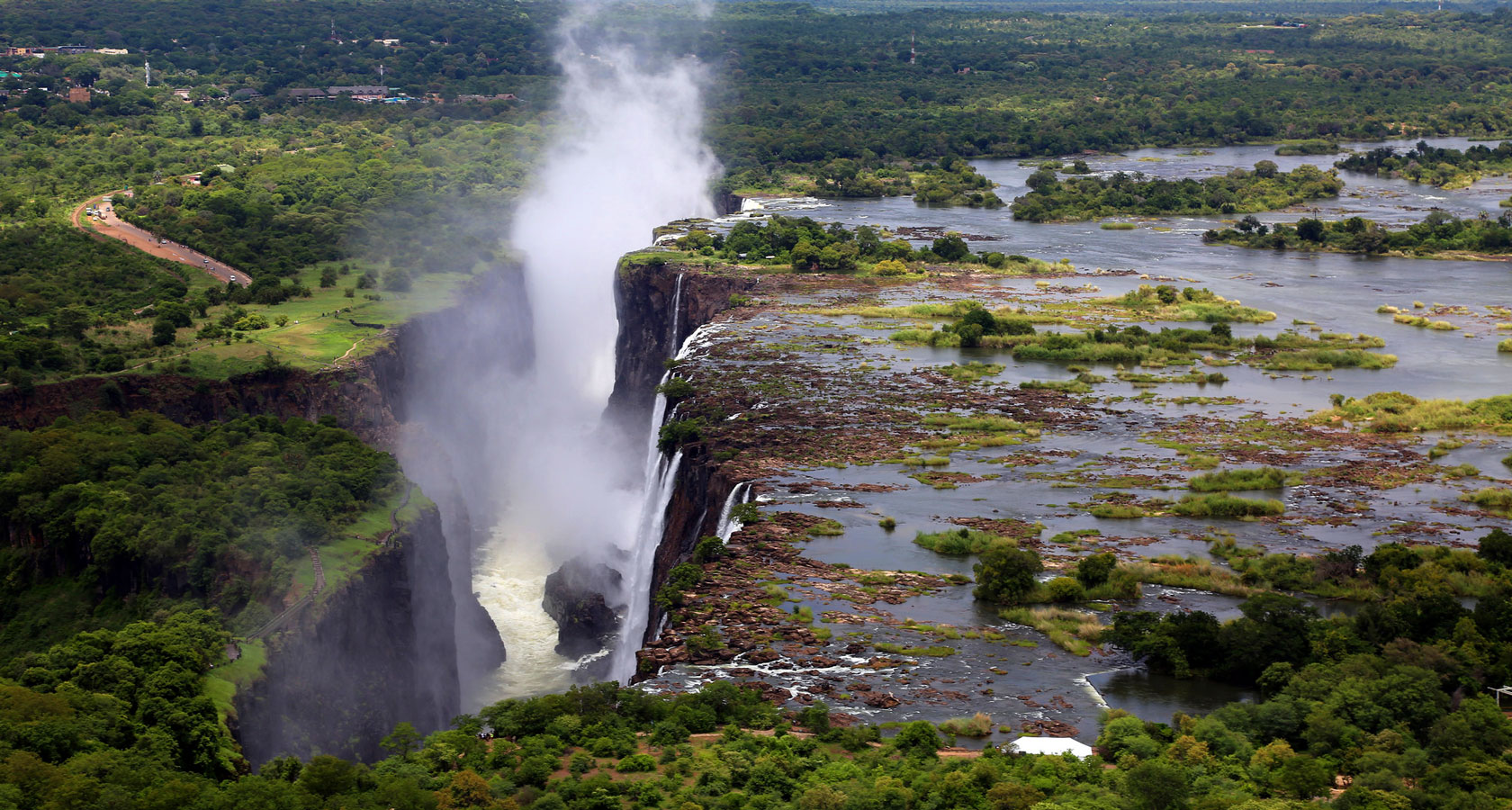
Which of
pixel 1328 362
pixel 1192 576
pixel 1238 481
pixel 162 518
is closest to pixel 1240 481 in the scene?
pixel 1238 481

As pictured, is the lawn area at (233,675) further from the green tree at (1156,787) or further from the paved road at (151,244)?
the paved road at (151,244)

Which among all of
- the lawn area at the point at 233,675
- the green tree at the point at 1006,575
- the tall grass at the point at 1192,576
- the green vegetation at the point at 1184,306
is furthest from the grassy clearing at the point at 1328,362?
the lawn area at the point at 233,675

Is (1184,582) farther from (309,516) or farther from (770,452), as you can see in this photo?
(309,516)

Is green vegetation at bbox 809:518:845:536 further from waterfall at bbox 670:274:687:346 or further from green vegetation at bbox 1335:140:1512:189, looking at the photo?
green vegetation at bbox 1335:140:1512:189

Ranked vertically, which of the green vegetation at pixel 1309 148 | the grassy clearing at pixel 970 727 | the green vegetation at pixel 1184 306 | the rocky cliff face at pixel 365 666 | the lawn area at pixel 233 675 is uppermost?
the green vegetation at pixel 1309 148

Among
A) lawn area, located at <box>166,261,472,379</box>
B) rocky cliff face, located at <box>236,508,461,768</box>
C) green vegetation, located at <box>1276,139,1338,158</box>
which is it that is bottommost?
rocky cliff face, located at <box>236,508,461,768</box>

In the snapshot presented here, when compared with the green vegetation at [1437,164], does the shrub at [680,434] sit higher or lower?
lower

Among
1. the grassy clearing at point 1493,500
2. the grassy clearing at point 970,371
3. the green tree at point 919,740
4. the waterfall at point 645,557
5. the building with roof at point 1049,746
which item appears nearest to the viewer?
the green tree at point 919,740

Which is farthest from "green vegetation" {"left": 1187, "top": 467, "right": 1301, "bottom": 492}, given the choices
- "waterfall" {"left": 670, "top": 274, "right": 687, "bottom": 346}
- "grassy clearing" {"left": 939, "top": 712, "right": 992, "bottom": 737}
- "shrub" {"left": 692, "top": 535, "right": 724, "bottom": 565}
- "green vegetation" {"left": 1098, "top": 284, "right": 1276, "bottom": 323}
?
"waterfall" {"left": 670, "top": 274, "right": 687, "bottom": 346}
